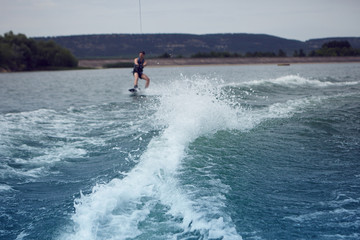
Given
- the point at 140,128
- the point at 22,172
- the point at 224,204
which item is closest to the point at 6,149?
the point at 22,172

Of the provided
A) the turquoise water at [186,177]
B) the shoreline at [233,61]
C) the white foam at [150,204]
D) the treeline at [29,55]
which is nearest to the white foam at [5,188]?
the turquoise water at [186,177]

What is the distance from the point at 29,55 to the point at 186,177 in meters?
61.6

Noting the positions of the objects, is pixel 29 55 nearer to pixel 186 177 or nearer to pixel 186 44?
pixel 186 44

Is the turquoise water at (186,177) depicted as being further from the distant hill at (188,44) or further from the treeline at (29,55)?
the distant hill at (188,44)

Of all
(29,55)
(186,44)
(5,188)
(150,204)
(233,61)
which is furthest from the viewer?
(186,44)

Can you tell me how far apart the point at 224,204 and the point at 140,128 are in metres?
4.35

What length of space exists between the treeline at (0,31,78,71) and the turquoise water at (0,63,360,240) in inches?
1997

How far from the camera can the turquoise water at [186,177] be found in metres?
3.13

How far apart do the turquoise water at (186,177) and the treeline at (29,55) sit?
50733mm

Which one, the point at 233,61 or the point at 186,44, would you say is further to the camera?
the point at 186,44

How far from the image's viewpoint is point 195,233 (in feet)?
9.86

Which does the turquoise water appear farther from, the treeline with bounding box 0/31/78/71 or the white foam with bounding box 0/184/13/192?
the treeline with bounding box 0/31/78/71

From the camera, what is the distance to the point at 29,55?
5831 centimetres

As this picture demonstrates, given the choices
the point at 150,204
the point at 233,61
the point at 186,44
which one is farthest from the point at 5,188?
the point at 186,44
